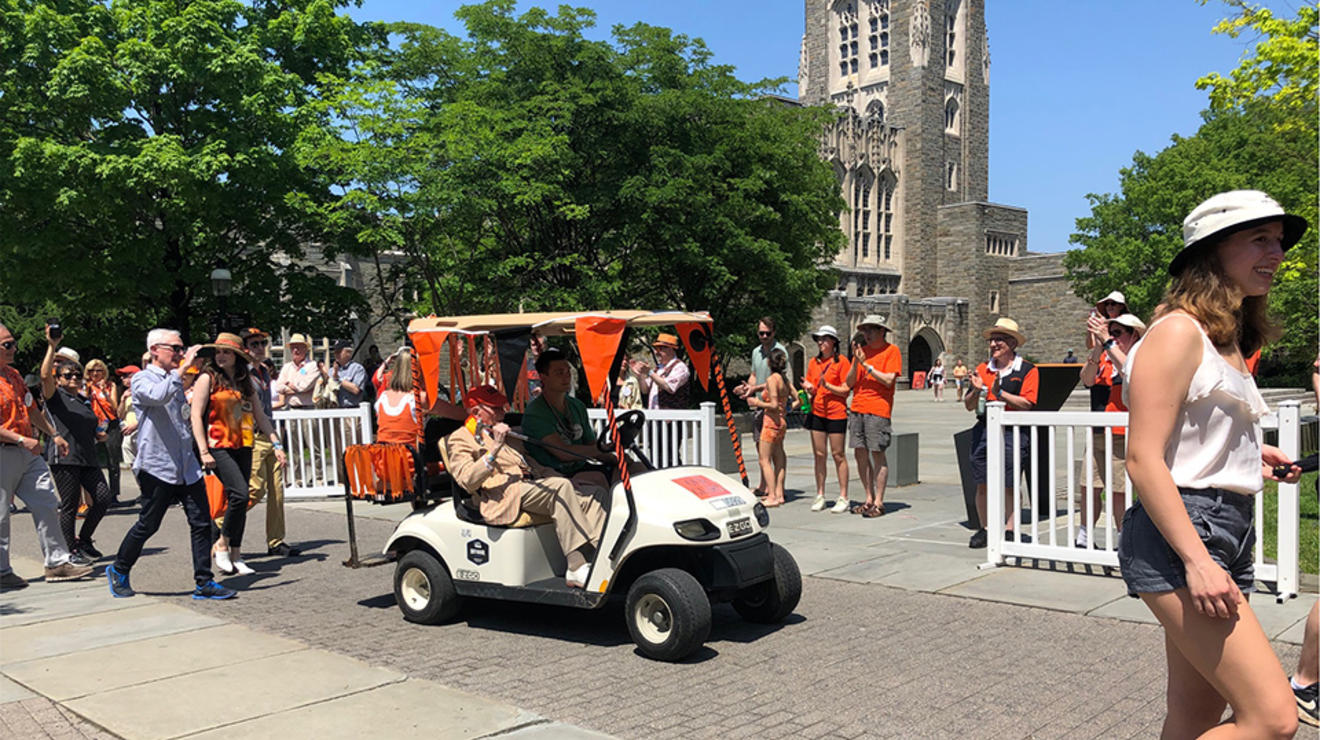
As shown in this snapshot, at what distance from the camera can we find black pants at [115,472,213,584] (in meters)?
7.64

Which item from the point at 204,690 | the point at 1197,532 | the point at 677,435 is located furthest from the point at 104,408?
the point at 1197,532

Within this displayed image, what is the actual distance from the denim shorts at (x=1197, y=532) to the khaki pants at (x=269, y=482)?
825 cm

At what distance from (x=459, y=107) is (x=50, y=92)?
8451 millimetres

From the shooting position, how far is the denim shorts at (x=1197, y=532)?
2.69 metres

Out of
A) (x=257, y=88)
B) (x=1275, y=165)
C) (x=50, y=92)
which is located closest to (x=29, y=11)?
(x=50, y=92)

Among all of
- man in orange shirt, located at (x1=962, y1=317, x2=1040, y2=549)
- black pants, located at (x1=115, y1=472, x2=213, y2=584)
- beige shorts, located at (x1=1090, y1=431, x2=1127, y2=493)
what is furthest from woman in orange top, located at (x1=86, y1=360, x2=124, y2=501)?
beige shorts, located at (x1=1090, y1=431, x2=1127, y2=493)

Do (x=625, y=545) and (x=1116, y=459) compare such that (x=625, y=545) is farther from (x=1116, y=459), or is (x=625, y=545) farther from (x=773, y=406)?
(x=773, y=406)

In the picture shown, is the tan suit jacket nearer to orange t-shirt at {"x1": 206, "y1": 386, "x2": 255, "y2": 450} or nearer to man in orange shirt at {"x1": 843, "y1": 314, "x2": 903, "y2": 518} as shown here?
orange t-shirt at {"x1": 206, "y1": 386, "x2": 255, "y2": 450}

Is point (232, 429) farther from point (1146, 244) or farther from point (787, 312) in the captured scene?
point (1146, 244)

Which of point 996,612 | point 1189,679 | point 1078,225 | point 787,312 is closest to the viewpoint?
point 1189,679

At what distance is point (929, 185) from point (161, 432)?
7352cm

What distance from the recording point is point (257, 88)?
74.0ft

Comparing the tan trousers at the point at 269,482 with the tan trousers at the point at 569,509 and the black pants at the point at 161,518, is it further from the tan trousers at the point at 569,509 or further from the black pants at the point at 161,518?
the tan trousers at the point at 569,509

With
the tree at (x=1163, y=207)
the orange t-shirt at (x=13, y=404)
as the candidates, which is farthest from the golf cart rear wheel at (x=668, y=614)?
the tree at (x=1163, y=207)
